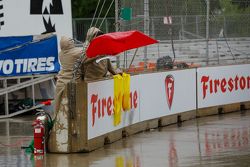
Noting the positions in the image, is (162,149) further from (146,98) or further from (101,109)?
(146,98)

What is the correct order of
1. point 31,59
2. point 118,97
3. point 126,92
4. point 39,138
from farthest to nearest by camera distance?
point 31,59 → point 126,92 → point 118,97 → point 39,138

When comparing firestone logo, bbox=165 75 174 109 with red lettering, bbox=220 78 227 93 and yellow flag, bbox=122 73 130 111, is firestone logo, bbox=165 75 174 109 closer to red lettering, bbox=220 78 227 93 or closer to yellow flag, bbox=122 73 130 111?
yellow flag, bbox=122 73 130 111

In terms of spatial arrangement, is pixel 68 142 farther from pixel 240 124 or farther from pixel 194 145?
pixel 240 124

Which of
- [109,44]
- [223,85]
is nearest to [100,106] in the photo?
[109,44]

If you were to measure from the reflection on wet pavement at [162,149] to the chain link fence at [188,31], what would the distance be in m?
2.42

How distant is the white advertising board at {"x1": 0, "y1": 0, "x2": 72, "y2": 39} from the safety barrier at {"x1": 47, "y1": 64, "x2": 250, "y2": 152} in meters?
4.07

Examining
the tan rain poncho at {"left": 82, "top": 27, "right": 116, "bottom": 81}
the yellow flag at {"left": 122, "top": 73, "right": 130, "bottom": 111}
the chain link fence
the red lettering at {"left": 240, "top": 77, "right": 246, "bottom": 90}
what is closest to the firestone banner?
the chain link fence

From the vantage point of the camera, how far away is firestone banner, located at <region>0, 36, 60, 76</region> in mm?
18859

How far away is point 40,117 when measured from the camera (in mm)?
12914

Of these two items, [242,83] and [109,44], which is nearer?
[109,44]

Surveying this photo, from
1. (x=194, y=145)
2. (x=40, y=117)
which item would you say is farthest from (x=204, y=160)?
(x=40, y=117)

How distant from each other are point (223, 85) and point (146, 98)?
4236 millimetres

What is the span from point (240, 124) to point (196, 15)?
4116 mm

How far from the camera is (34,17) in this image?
67.0 feet
